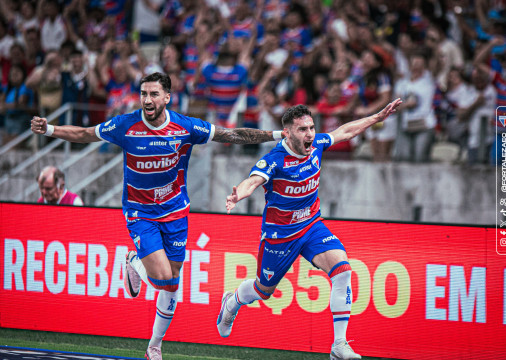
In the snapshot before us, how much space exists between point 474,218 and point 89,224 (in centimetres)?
591

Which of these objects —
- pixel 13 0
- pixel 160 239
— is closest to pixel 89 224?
pixel 160 239

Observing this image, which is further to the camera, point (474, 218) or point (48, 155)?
point (48, 155)

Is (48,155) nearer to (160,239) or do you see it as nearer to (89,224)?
(89,224)

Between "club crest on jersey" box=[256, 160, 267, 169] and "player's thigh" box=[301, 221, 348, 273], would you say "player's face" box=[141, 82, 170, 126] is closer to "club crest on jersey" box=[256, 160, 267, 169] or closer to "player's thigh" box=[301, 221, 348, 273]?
"club crest on jersey" box=[256, 160, 267, 169]

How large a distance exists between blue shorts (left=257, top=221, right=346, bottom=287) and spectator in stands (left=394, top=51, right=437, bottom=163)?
433 centimetres

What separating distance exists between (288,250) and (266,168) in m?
0.95

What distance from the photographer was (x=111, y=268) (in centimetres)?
916

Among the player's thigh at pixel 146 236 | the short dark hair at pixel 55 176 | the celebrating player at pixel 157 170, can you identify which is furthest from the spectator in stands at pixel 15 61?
the player's thigh at pixel 146 236

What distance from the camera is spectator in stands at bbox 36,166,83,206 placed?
10.3m

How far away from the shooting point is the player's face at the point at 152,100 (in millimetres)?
7566

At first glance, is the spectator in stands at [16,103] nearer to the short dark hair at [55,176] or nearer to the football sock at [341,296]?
the short dark hair at [55,176]

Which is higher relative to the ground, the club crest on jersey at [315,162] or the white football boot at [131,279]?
the club crest on jersey at [315,162]

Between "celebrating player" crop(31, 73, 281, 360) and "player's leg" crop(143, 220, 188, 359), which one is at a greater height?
"celebrating player" crop(31, 73, 281, 360)

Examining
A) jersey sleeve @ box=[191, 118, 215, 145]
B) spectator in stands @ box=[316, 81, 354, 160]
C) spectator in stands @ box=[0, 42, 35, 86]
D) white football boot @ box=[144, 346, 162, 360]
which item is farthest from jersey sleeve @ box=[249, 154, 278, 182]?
spectator in stands @ box=[0, 42, 35, 86]
